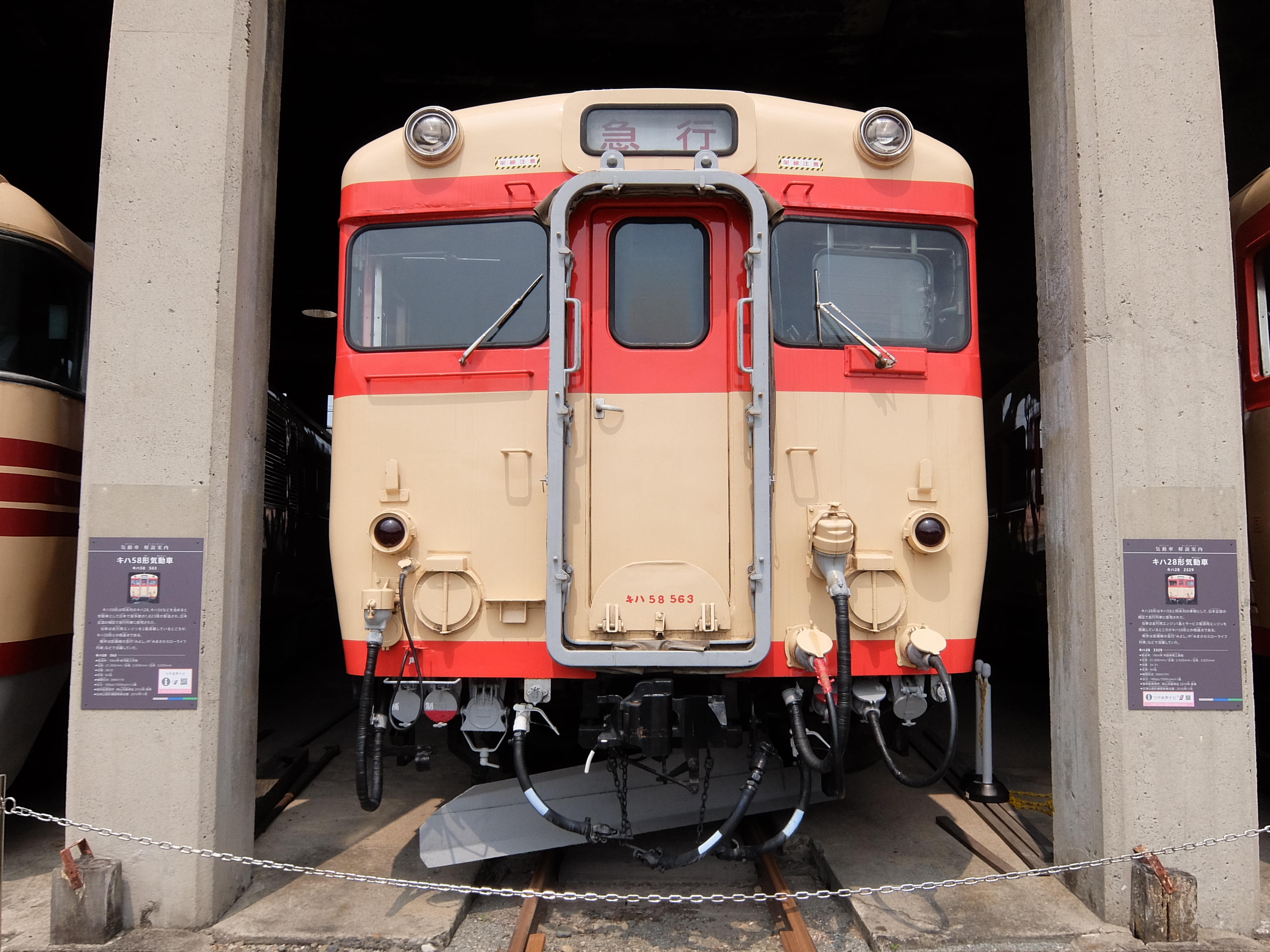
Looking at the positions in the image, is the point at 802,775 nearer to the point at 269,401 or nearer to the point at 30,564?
the point at 30,564

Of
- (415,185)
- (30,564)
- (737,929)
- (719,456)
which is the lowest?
(737,929)

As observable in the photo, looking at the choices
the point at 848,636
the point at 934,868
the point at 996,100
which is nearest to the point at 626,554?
the point at 848,636

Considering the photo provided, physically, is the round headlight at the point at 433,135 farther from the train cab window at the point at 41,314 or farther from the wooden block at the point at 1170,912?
the wooden block at the point at 1170,912

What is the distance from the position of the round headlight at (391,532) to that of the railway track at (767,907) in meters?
1.76

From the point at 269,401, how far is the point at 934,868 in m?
7.14

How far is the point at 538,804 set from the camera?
3791mm

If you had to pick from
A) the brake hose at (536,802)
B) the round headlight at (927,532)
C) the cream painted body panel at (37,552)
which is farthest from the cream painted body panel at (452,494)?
the cream painted body panel at (37,552)

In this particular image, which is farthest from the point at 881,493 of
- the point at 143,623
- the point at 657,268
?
the point at 143,623

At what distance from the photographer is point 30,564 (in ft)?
15.4

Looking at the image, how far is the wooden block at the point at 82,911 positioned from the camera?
380 cm

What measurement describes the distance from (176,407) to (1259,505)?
5909mm

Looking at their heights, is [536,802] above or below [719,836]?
above

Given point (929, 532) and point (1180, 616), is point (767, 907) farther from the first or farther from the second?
point (1180, 616)

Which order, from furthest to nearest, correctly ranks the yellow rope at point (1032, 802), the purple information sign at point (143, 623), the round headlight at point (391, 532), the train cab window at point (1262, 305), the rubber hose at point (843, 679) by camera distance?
the yellow rope at point (1032, 802) → the train cab window at point (1262, 305) → the purple information sign at point (143, 623) → the round headlight at point (391, 532) → the rubber hose at point (843, 679)
